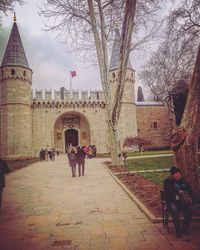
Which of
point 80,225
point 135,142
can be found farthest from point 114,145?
point 135,142

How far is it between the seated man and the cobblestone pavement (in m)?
0.19

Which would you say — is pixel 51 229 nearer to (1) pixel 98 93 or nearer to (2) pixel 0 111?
(2) pixel 0 111

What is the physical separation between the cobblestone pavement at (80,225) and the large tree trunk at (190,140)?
3.09 feet

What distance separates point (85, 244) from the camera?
12.9 ft

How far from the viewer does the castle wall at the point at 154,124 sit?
3753cm

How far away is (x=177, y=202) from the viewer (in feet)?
14.5

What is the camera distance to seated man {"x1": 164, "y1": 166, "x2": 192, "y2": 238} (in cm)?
423

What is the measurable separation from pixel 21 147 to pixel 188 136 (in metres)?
28.4

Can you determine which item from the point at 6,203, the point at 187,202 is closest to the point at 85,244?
the point at 187,202

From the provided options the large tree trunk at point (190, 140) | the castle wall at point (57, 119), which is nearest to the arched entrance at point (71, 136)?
the castle wall at point (57, 119)

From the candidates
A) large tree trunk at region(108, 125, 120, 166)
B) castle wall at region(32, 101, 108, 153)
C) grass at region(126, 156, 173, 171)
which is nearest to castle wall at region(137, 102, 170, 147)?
castle wall at region(32, 101, 108, 153)

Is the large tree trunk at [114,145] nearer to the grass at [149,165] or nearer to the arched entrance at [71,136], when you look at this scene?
the grass at [149,165]

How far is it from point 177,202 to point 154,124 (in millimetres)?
34243

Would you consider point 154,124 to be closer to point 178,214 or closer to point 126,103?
point 126,103
